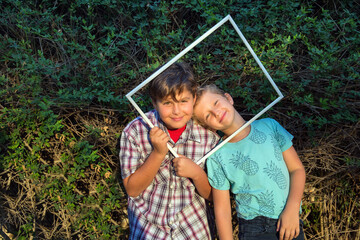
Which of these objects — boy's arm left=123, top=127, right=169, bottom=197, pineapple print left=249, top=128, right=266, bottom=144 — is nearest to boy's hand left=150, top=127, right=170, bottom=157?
boy's arm left=123, top=127, right=169, bottom=197

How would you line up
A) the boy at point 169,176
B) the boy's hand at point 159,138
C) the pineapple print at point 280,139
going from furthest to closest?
1. the pineapple print at point 280,139
2. the boy at point 169,176
3. the boy's hand at point 159,138

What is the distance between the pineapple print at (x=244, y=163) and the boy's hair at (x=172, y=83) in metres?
0.43

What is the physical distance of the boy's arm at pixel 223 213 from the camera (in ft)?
6.91

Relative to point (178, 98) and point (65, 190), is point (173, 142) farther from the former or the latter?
point (65, 190)

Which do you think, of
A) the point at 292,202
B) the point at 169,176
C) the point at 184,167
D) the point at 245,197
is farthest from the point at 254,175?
the point at 169,176

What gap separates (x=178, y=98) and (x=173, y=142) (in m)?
0.31

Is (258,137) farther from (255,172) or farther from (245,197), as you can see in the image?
(245,197)

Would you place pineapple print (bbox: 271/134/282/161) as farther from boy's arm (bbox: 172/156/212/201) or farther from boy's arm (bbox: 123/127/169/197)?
boy's arm (bbox: 123/127/169/197)

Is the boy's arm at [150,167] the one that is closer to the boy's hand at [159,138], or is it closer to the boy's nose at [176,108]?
the boy's hand at [159,138]

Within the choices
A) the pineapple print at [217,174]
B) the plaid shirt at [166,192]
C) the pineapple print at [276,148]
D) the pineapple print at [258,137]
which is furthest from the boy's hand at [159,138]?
the pineapple print at [276,148]

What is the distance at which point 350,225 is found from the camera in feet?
9.03

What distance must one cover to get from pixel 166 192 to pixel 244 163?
489 millimetres

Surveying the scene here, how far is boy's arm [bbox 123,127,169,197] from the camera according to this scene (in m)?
1.97

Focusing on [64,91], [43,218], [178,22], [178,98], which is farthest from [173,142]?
[43,218]
